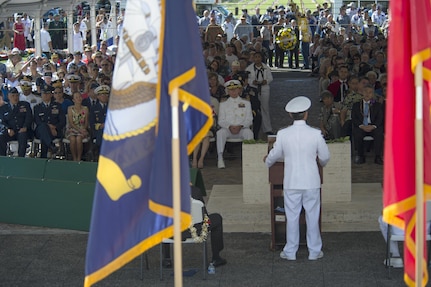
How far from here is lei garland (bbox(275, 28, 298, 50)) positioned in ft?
99.4

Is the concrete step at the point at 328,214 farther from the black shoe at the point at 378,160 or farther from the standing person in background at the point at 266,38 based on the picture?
the standing person in background at the point at 266,38

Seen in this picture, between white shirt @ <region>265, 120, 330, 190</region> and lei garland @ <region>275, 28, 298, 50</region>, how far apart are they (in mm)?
18988

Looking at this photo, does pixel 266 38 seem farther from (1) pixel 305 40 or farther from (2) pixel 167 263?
(2) pixel 167 263

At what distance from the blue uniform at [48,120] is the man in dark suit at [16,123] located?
0.55ft

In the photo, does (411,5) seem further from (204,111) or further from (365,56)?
(365,56)

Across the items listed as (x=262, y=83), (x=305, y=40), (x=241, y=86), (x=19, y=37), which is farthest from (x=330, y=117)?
(x=19, y=37)

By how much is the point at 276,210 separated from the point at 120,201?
526 cm

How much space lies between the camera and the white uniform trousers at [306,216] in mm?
11680

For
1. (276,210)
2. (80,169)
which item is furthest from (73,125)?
(276,210)

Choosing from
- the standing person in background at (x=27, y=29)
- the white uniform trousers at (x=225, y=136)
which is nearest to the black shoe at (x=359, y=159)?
the white uniform trousers at (x=225, y=136)

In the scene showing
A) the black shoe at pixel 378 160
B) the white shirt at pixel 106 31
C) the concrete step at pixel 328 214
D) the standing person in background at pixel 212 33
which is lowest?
the black shoe at pixel 378 160

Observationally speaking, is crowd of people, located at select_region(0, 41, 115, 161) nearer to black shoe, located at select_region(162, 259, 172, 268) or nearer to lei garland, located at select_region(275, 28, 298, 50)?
black shoe, located at select_region(162, 259, 172, 268)

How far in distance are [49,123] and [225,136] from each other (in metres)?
3.27

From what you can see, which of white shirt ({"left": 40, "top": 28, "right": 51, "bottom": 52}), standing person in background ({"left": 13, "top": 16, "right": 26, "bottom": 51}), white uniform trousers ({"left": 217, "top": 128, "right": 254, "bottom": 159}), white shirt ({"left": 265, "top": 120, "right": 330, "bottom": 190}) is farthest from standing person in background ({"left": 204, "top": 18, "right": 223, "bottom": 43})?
white shirt ({"left": 265, "top": 120, "right": 330, "bottom": 190})
